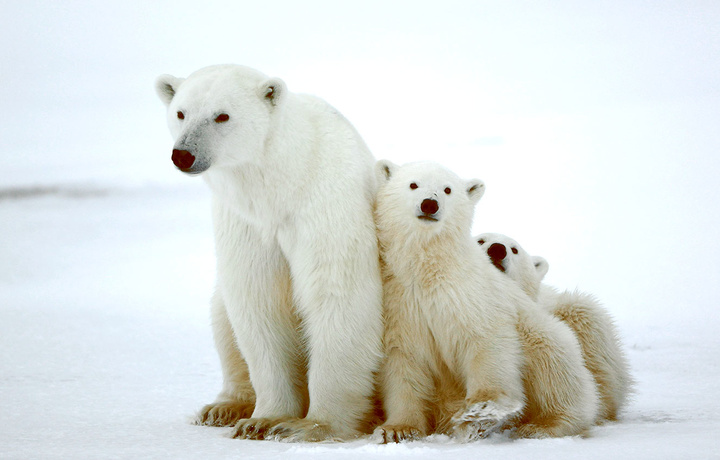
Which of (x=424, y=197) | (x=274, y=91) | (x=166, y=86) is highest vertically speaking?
(x=166, y=86)

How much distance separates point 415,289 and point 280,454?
4.01ft

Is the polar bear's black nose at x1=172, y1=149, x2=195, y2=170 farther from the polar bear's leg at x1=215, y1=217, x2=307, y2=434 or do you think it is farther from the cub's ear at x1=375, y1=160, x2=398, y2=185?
the cub's ear at x1=375, y1=160, x2=398, y2=185

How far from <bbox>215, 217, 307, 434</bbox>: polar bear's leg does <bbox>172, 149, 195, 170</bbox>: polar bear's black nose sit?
0.68 metres

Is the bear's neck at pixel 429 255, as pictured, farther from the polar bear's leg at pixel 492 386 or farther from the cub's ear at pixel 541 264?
the cub's ear at pixel 541 264

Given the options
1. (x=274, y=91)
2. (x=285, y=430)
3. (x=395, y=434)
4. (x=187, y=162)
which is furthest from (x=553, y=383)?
(x=187, y=162)

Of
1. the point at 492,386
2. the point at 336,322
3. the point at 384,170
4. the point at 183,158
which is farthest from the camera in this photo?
the point at 384,170

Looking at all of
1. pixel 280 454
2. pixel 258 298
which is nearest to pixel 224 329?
pixel 258 298

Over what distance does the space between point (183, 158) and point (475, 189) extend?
1.74 meters

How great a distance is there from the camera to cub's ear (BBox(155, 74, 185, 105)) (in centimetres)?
509

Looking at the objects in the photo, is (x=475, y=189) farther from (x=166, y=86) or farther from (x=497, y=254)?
(x=166, y=86)

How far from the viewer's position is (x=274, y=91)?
16.1ft

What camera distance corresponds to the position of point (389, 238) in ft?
17.0

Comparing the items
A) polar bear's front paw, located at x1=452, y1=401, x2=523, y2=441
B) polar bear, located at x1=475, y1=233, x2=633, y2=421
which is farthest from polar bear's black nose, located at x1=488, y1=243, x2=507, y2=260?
polar bear's front paw, located at x1=452, y1=401, x2=523, y2=441

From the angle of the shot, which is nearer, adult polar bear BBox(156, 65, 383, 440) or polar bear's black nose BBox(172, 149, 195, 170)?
polar bear's black nose BBox(172, 149, 195, 170)
